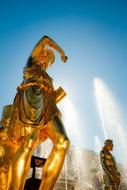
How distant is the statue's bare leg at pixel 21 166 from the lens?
327 centimetres

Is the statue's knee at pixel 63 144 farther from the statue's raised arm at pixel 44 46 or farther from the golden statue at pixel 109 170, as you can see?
the golden statue at pixel 109 170

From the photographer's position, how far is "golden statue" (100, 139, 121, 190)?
7.49 m

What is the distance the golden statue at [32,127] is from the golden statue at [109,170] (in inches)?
162

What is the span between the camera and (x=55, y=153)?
12.5 feet

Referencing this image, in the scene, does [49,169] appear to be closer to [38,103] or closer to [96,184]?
[38,103]

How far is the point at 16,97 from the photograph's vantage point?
443 cm

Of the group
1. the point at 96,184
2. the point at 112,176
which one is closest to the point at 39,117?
the point at 112,176

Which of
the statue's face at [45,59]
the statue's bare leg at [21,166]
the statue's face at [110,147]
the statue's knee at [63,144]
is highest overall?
the statue's face at [45,59]

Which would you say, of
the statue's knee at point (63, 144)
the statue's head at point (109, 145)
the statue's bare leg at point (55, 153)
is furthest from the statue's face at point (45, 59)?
the statue's head at point (109, 145)

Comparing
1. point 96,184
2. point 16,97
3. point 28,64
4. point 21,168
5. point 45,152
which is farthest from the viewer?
point 45,152

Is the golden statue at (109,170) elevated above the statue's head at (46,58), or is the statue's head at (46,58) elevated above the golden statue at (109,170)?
the statue's head at (46,58)

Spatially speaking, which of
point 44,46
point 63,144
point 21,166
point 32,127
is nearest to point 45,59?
point 44,46

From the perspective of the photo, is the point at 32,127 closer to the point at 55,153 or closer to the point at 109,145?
the point at 55,153

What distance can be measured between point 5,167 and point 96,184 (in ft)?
43.3
